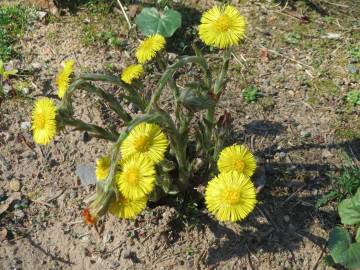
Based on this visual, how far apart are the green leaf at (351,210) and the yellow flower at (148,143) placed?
85cm

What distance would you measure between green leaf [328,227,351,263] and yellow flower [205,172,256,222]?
511mm

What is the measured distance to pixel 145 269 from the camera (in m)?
1.98

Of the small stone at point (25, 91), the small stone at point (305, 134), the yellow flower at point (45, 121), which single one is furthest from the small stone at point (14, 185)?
the small stone at point (305, 134)

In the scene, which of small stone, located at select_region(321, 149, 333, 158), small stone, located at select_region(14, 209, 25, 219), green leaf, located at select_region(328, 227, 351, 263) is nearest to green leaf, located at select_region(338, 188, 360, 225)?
green leaf, located at select_region(328, 227, 351, 263)

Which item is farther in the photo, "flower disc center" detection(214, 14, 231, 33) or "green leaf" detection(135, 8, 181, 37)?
"green leaf" detection(135, 8, 181, 37)

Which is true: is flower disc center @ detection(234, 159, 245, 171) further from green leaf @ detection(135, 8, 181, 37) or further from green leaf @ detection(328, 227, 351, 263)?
green leaf @ detection(135, 8, 181, 37)

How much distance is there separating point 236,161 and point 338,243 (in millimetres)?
584

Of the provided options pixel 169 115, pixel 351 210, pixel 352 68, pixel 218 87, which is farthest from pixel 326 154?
pixel 169 115

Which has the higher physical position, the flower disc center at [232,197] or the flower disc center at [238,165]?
the flower disc center at [238,165]

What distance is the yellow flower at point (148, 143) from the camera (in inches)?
60.5

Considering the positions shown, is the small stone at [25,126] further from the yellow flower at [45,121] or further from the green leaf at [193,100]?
the green leaf at [193,100]

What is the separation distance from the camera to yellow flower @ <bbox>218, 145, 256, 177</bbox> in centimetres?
164

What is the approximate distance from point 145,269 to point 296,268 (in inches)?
23.6

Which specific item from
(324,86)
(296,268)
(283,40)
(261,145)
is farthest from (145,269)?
(283,40)
